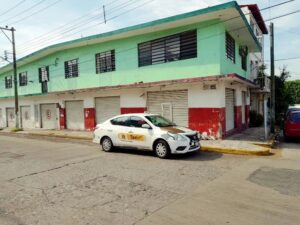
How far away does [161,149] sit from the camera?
10602mm

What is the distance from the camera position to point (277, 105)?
85.3 feet

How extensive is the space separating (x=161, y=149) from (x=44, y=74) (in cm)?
1766

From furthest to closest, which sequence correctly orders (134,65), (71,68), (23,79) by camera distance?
(23,79) < (71,68) < (134,65)

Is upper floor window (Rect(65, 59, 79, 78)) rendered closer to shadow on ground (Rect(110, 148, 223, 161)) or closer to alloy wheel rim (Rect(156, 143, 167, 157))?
shadow on ground (Rect(110, 148, 223, 161))

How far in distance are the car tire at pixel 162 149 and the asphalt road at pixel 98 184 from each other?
9.2 inches

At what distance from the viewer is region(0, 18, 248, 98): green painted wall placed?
1400 cm

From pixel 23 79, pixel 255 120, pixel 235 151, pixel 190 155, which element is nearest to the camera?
pixel 190 155

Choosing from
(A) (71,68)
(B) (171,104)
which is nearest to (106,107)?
(A) (71,68)

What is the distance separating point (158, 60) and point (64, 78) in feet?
30.8

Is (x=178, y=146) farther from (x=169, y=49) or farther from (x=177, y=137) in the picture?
(x=169, y=49)

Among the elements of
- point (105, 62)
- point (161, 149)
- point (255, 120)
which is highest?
point (105, 62)

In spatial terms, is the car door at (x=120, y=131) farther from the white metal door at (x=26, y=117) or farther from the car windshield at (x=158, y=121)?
the white metal door at (x=26, y=117)

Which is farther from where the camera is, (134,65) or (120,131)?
(134,65)

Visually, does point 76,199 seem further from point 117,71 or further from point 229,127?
point 117,71
